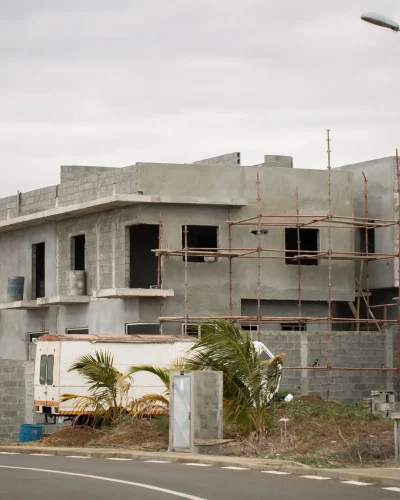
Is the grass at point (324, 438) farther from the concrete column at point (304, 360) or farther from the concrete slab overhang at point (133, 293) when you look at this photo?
the concrete slab overhang at point (133, 293)

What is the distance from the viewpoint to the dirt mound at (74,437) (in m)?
27.4

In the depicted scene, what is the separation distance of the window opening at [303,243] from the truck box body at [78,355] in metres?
9.99

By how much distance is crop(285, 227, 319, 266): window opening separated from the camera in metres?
41.8

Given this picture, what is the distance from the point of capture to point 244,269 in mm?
40656

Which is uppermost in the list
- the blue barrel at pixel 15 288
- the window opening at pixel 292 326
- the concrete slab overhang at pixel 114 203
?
the concrete slab overhang at pixel 114 203

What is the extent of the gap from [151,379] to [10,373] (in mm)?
4713

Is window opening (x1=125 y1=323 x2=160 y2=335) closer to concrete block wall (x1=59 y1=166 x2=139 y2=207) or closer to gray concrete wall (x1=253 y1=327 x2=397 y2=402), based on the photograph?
gray concrete wall (x1=253 y1=327 x2=397 y2=402)

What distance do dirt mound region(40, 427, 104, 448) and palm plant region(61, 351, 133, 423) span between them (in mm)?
602

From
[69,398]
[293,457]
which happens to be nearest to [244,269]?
[69,398]

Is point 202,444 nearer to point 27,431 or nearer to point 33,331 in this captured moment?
point 27,431

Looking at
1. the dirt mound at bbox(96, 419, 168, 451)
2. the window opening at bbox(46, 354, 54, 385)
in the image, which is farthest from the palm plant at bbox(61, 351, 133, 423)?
the window opening at bbox(46, 354, 54, 385)

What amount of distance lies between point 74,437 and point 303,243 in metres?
17.3

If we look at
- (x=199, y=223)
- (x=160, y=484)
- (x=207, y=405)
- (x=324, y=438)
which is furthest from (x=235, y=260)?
(x=160, y=484)

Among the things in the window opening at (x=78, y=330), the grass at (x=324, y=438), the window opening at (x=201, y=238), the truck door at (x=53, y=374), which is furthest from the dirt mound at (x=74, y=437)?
the window opening at (x=78, y=330)
